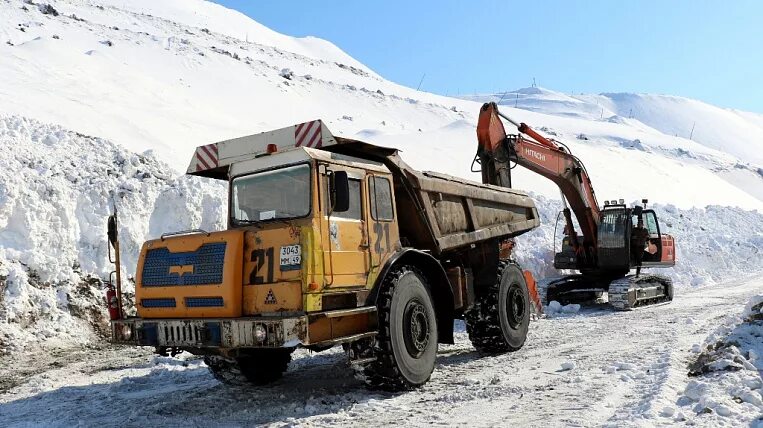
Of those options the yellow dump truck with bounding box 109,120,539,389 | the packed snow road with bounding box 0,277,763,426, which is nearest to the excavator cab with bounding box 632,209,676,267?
Answer: the packed snow road with bounding box 0,277,763,426

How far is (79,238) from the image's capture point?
1284 centimetres

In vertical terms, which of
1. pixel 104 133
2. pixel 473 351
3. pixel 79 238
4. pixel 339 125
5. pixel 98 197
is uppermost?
pixel 339 125

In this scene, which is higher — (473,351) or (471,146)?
A: (471,146)

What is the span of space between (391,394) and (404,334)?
0.66 meters

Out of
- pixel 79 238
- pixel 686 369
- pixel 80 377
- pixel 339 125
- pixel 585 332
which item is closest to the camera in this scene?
pixel 686 369

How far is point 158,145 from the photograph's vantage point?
18562mm

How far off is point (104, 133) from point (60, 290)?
7.39 meters

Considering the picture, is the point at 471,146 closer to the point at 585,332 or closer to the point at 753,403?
the point at 585,332

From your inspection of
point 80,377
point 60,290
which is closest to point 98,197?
point 60,290

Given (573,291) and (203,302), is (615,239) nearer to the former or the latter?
(573,291)

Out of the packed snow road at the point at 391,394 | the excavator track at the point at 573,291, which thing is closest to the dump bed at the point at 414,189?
the packed snow road at the point at 391,394

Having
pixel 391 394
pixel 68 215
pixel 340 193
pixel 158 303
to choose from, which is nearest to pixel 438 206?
pixel 340 193

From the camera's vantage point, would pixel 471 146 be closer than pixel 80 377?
No

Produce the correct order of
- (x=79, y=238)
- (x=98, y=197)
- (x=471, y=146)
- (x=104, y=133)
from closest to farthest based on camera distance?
(x=79, y=238)
(x=98, y=197)
(x=104, y=133)
(x=471, y=146)
